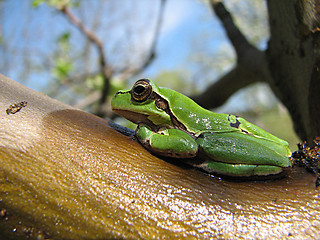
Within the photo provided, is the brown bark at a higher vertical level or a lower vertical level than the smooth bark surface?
higher

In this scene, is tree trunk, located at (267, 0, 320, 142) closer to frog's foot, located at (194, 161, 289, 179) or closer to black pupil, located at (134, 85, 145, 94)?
frog's foot, located at (194, 161, 289, 179)

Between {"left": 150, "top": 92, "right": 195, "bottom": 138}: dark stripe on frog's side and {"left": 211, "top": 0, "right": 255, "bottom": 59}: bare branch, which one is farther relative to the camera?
{"left": 211, "top": 0, "right": 255, "bottom": 59}: bare branch

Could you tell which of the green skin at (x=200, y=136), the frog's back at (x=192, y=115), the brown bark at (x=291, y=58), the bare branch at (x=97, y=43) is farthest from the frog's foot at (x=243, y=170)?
the bare branch at (x=97, y=43)

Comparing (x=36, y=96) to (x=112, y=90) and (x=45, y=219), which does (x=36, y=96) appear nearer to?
(x=45, y=219)

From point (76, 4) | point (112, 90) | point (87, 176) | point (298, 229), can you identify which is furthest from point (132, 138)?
point (112, 90)

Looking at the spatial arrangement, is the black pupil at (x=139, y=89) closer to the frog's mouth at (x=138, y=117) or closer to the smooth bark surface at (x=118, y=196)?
the frog's mouth at (x=138, y=117)

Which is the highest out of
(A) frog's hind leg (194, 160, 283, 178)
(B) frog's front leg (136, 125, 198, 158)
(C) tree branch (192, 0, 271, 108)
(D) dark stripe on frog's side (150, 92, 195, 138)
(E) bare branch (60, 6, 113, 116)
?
(C) tree branch (192, 0, 271, 108)

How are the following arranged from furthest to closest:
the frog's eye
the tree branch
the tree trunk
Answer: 1. the tree branch
2. the tree trunk
3. the frog's eye

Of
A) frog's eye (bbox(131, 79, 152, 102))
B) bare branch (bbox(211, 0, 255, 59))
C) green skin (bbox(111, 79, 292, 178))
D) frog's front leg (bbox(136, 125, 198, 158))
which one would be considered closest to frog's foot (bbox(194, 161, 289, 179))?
green skin (bbox(111, 79, 292, 178))
